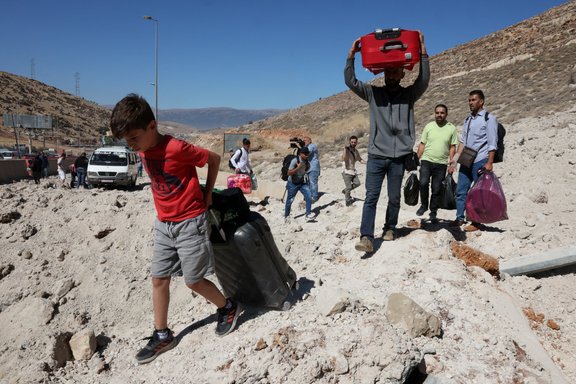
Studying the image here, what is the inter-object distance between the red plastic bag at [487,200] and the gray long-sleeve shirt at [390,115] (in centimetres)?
121

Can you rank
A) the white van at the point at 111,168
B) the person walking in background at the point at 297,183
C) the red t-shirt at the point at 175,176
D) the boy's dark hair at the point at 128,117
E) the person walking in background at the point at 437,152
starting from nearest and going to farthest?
the boy's dark hair at the point at 128,117 → the red t-shirt at the point at 175,176 → the person walking in background at the point at 437,152 → the person walking in background at the point at 297,183 → the white van at the point at 111,168

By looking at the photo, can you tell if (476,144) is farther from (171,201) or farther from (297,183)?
(171,201)

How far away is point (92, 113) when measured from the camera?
9031 centimetres

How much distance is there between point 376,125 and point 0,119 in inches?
3181

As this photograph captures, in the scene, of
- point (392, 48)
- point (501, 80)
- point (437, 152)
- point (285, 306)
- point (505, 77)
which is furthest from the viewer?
point (505, 77)

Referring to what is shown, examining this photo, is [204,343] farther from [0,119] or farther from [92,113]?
[92,113]

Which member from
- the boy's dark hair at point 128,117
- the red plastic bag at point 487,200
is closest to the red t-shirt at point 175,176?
the boy's dark hair at point 128,117

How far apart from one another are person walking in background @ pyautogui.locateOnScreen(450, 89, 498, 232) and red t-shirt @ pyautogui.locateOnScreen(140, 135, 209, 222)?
337 centimetres

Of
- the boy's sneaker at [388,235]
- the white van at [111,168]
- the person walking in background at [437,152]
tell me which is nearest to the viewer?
the boy's sneaker at [388,235]

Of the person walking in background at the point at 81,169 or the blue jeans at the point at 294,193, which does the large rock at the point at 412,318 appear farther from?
the person walking in background at the point at 81,169

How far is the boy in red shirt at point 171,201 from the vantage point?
102 inches

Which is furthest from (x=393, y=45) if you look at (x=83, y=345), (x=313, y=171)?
(x=313, y=171)

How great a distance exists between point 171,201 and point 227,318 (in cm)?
92

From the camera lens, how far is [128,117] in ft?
8.27
